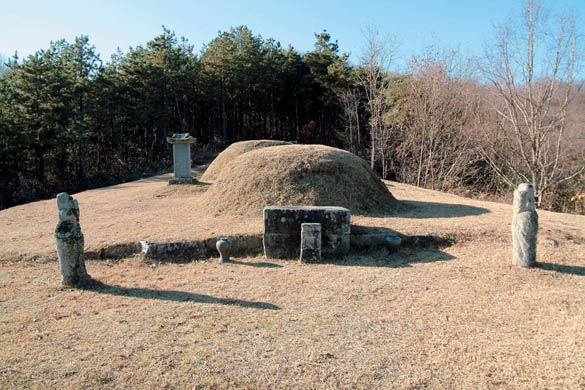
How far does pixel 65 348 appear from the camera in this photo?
10.7 ft

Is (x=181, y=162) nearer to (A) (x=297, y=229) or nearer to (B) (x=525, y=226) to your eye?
(A) (x=297, y=229)

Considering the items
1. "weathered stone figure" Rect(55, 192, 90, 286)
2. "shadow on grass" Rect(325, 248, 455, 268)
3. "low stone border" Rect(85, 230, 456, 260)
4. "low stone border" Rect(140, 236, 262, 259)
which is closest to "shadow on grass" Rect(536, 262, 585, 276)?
"shadow on grass" Rect(325, 248, 455, 268)

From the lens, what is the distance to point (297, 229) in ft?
19.9

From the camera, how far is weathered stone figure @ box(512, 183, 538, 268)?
509 centimetres

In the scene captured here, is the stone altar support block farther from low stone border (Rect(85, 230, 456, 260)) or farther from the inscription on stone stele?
the inscription on stone stele

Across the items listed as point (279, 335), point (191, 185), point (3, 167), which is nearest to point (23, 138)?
point (3, 167)

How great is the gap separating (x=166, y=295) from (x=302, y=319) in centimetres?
188

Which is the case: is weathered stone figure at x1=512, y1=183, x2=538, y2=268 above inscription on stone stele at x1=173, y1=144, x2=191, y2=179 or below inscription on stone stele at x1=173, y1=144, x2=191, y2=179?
below

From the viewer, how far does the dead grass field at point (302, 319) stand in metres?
2.85

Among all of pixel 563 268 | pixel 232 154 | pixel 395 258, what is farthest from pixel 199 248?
pixel 232 154

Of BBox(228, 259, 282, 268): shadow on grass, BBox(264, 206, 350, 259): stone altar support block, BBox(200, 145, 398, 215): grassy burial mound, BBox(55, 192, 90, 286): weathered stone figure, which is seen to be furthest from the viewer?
BBox(200, 145, 398, 215): grassy burial mound

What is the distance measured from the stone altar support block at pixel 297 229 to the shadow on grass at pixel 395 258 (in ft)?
0.78

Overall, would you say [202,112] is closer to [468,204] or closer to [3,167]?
[3,167]

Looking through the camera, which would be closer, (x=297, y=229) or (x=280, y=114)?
(x=297, y=229)
